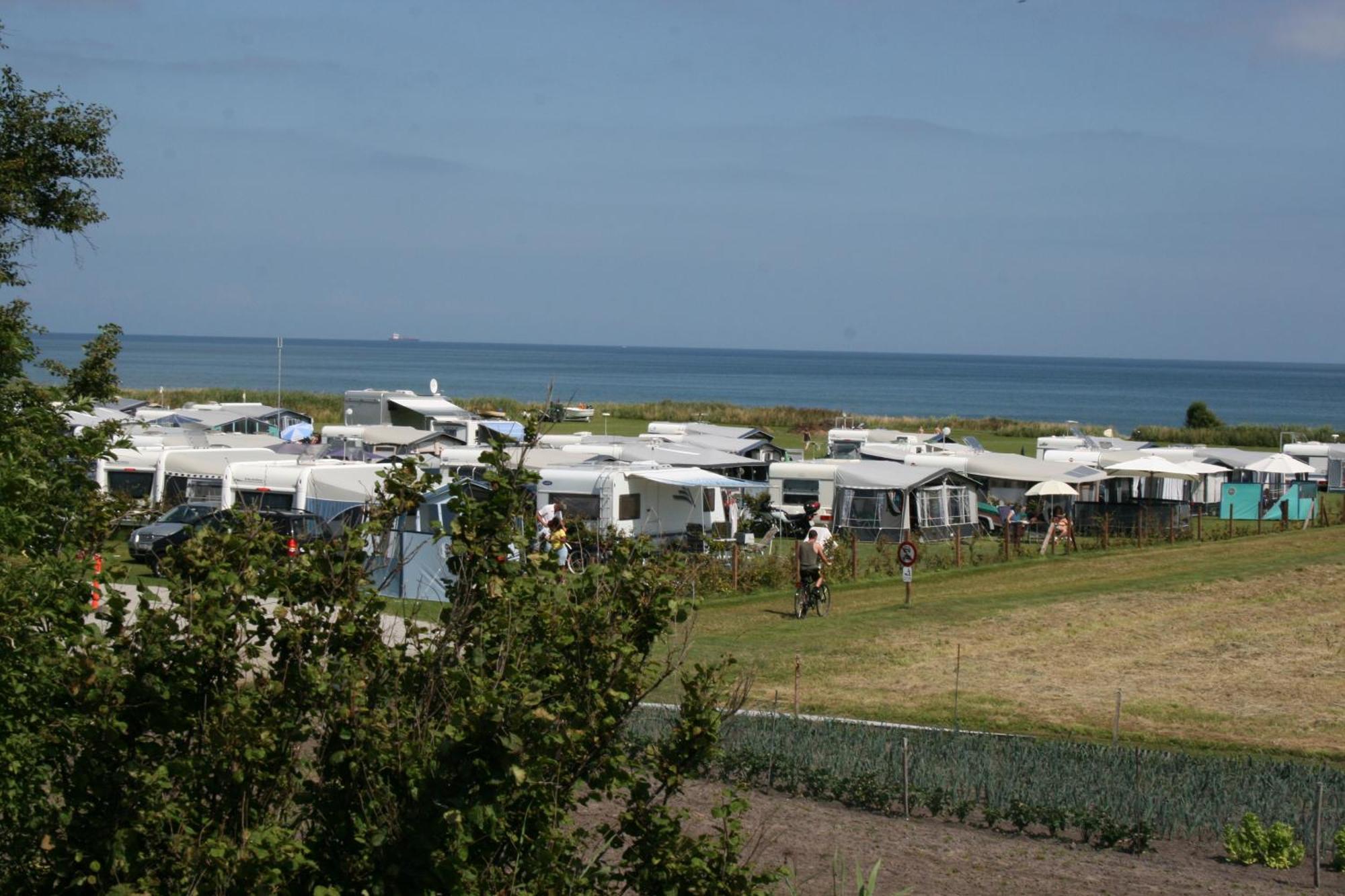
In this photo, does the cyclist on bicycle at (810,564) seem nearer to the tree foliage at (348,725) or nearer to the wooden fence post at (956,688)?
the wooden fence post at (956,688)

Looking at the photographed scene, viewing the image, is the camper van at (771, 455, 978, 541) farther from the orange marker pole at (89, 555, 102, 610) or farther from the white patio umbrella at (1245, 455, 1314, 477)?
the orange marker pole at (89, 555, 102, 610)

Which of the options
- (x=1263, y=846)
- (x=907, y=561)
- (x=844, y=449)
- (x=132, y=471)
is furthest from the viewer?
(x=844, y=449)

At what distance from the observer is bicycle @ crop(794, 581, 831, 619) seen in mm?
18922

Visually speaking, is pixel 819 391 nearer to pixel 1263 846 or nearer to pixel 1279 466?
pixel 1279 466

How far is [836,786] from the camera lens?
9.77 meters

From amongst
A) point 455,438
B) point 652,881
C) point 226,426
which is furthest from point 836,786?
point 226,426

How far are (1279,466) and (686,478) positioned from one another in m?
18.8

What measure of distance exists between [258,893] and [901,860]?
5.29 metres

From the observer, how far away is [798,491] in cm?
3039

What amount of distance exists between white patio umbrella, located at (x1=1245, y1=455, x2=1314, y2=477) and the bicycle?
2168 centimetres

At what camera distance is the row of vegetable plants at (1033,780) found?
29.3ft

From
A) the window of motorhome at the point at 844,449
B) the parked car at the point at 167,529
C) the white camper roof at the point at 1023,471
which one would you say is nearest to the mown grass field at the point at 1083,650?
the white camper roof at the point at 1023,471

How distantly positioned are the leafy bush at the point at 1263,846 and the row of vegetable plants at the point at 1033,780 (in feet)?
1.26

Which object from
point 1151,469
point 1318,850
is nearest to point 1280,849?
point 1318,850
